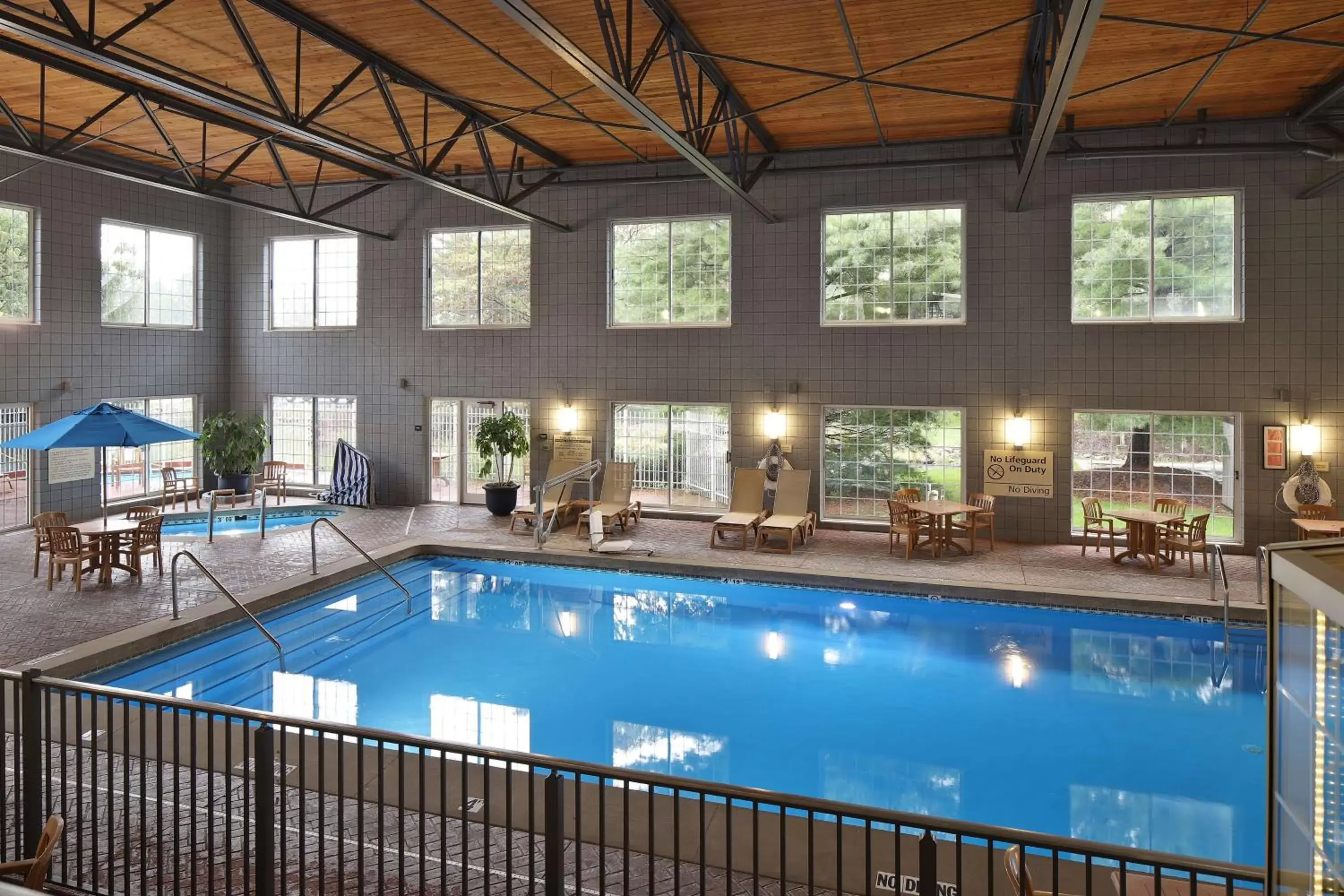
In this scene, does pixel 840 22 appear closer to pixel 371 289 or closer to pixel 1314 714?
pixel 1314 714

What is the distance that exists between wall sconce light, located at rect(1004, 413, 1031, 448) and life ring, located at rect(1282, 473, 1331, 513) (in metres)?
3.02

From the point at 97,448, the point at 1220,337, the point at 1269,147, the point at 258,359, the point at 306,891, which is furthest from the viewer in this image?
the point at 258,359

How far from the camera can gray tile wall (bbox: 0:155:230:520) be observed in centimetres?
1255

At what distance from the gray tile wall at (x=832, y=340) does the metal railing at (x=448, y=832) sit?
8255 mm

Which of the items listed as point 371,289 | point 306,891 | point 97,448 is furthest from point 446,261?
point 306,891

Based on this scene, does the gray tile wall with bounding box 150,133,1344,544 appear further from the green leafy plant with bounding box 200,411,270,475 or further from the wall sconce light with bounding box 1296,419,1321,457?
the green leafy plant with bounding box 200,411,270,475

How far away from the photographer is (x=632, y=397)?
13.9m

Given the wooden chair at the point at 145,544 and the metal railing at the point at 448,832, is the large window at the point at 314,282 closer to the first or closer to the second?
the wooden chair at the point at 145,544

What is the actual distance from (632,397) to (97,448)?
8.33m

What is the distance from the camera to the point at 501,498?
554 inches

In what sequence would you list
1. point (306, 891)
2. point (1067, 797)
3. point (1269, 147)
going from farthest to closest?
point (1269, 147)
point (1067, 797)
point (306, 891)

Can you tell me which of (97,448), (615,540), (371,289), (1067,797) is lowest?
(1067,797)

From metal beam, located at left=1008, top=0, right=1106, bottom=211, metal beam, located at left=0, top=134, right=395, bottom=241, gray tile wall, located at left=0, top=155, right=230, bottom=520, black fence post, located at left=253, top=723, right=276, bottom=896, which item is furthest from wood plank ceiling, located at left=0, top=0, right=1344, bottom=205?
black fence post, located at left=253, top=723, right=276, bottom=896

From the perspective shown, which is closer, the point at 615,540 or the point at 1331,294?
the point at 1331,294
